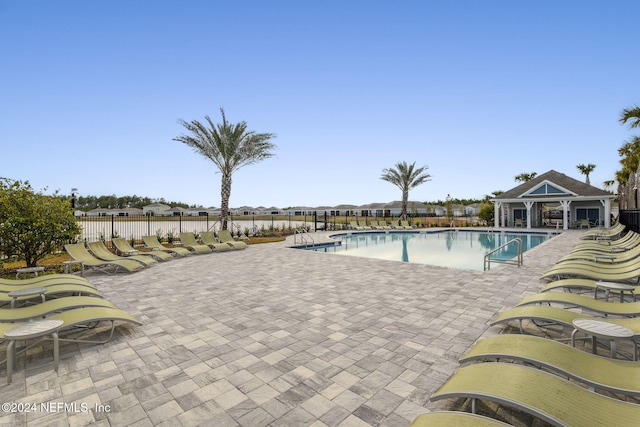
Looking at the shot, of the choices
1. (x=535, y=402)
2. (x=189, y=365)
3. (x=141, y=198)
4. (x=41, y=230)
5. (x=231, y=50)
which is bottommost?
(x=189, y=365)

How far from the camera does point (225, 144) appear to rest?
55.4 ft

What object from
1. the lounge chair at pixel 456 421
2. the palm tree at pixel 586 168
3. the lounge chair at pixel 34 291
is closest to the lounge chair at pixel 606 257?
the lounge chair at pixel 456 421

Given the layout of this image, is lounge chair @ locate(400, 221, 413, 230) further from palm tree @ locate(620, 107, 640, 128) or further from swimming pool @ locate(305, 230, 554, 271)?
palm tree @ locate(620, 107, 640, 128)

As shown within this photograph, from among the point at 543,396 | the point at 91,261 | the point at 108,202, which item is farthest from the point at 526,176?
the point at 108,202

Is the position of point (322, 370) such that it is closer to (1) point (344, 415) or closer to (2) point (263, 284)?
(1) point (344, 415)

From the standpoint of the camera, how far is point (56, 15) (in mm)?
10375

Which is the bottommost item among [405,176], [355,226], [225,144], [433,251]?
[433,251]

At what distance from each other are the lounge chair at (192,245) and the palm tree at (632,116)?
18607mm

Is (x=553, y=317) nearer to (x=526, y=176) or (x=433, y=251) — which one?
(x=433, y=251)

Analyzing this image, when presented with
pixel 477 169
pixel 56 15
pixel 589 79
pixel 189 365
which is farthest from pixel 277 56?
pixel 477 169

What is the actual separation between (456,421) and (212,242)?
1300 cm

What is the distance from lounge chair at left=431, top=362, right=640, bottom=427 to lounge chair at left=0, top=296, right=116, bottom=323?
15.7ft

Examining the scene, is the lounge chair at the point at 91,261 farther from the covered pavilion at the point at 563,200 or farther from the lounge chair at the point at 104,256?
the covered pavilion at the point at 563,200

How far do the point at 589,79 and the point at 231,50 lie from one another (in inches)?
770
